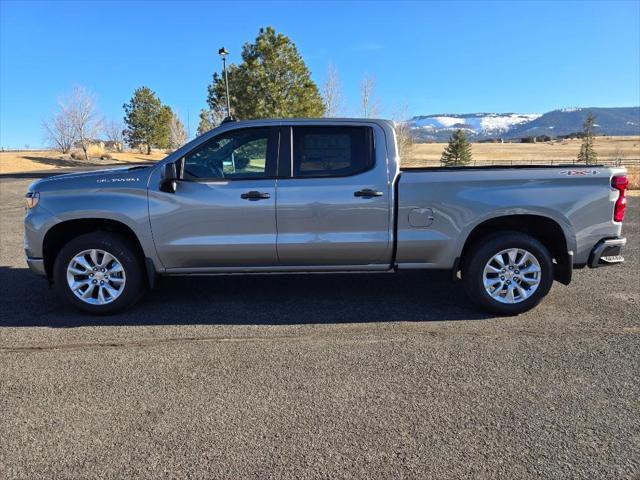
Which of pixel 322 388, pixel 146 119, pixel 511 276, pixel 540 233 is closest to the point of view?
pixel 322 388

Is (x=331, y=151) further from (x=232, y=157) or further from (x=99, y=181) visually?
(x=99, y=181)

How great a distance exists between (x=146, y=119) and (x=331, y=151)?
224ft

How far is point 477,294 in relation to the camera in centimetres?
464

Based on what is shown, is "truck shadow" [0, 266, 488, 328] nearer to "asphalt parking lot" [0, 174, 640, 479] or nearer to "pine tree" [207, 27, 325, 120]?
"asphalt parking lot" [0, 174, 640, 479]

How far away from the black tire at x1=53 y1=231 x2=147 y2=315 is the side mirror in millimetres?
740

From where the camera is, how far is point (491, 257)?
4582 millimetres

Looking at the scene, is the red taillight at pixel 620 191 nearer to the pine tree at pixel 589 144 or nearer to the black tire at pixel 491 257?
the black tire at pixel 491 257

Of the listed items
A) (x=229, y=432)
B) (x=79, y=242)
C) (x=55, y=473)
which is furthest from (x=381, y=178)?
(x=55, y=473)

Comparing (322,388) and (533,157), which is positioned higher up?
(533,157)

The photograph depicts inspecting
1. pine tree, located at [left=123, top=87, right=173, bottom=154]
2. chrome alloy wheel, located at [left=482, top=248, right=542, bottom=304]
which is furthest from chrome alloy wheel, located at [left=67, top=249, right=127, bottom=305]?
pine tree, located at [left=123, top=87, right=173, bottom=154]

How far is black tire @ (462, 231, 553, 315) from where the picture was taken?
4.57 meters

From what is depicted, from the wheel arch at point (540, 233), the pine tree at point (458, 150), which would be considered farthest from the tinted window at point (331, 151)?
the pine tree at point (458, 150)

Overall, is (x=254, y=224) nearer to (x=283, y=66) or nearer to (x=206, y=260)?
(x=206, y=260)

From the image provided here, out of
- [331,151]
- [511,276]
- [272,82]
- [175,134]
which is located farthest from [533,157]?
[331,151]
